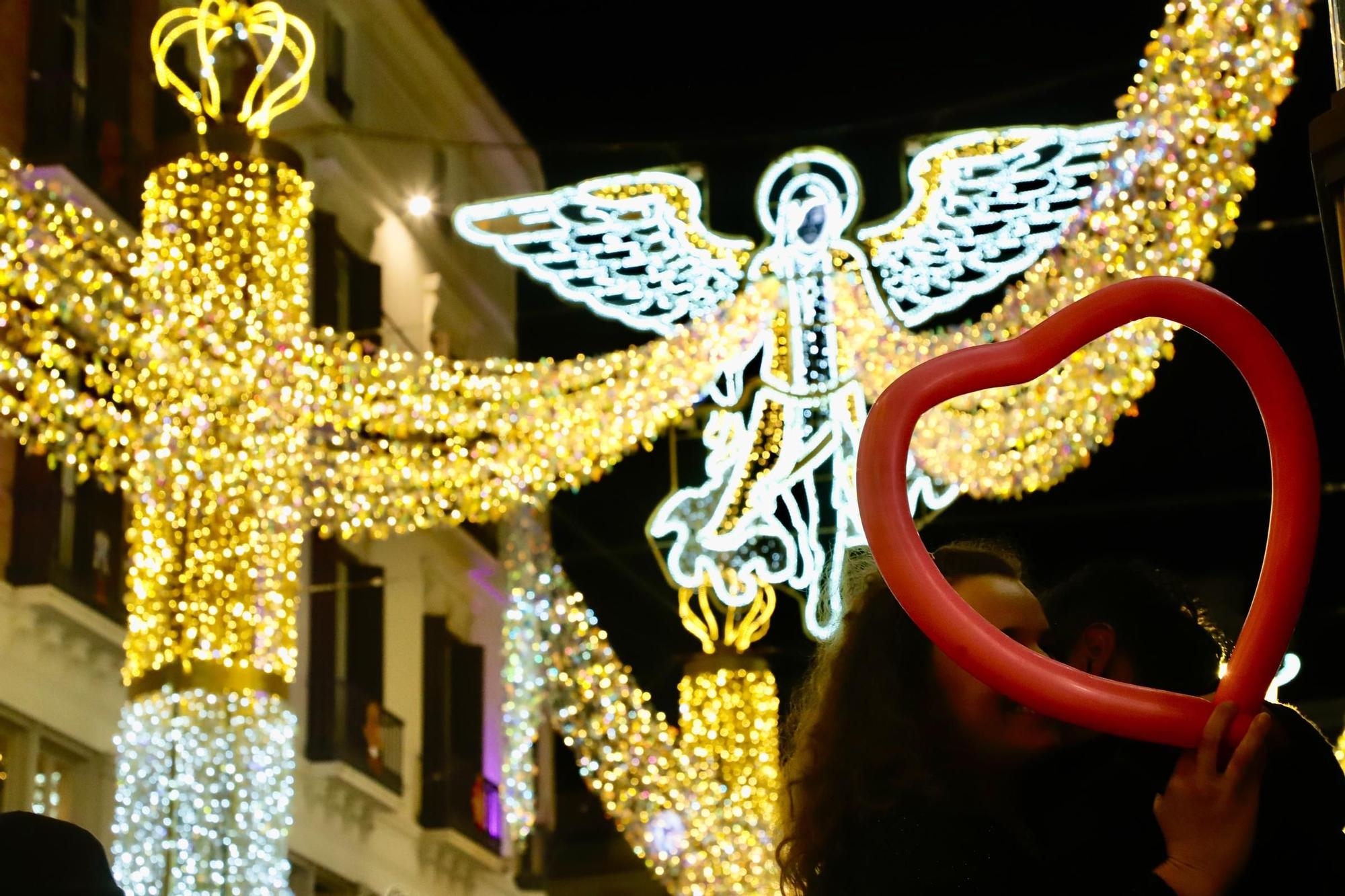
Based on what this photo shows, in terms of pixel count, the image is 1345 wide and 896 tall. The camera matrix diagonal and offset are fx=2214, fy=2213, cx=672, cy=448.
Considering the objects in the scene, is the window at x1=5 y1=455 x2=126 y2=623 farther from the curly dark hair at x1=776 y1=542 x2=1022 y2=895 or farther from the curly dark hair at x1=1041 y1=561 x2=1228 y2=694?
the curly dark hair at x1=776 y1=542 x2=1022 y2=895

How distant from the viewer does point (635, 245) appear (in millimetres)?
9398

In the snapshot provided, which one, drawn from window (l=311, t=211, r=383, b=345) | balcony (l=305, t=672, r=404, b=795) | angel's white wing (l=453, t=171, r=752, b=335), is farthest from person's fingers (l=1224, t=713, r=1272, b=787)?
window (l=311, t=211, r=383, b=345)

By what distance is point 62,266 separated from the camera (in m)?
8.15

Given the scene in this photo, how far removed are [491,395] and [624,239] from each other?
8.13 feet

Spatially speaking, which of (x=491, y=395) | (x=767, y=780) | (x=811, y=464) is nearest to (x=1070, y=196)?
(x=811, y=464)

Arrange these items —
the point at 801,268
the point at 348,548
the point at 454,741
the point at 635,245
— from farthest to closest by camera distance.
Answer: the point at 454,741 < the point at 348,548 < the point at 635,245 < the point at 801,268

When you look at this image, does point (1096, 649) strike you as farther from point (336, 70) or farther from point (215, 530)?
point (336, 70)

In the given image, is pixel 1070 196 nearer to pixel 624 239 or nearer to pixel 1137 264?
pixel 1137 264

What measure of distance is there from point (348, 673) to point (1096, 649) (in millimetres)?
15691

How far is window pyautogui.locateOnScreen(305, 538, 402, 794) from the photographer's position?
1745 cm

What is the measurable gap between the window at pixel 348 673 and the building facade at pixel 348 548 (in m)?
0.02

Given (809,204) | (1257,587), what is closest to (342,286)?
(809,204)

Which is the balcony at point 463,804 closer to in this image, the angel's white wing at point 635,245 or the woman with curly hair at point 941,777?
the angel's white wing at point 635,245

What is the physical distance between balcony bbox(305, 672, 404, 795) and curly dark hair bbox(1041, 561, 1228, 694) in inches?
565
